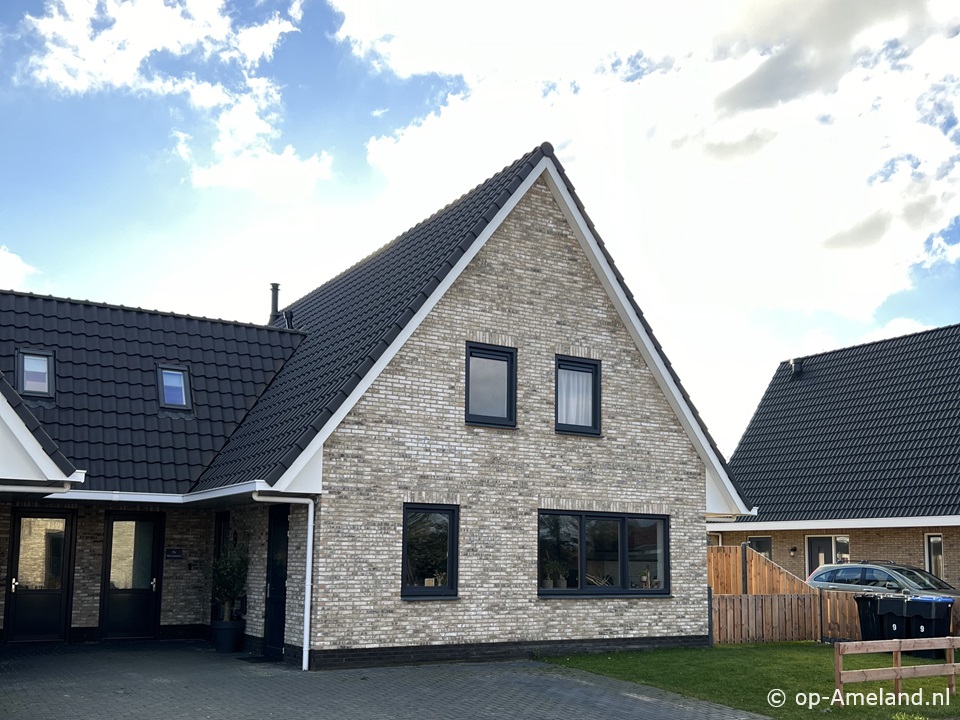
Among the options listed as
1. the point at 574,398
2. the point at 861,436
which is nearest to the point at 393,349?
the point at 574,398

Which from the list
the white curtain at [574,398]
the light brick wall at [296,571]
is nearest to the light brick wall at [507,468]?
the white curtain at [574,398]

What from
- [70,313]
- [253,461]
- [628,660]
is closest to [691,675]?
[628,660]

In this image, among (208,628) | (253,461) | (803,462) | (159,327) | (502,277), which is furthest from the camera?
(803,462)

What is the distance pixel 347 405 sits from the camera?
16.2 m

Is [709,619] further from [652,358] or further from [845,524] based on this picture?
[845,524]

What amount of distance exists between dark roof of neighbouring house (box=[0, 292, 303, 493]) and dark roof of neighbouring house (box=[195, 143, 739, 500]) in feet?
1.84

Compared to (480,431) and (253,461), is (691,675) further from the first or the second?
(253,461)

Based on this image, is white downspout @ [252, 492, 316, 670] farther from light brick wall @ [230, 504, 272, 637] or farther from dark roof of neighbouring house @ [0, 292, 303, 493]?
dark roof of neighbouring house @ [0, 292, 303, 493]

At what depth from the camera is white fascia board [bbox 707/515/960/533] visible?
24234mm

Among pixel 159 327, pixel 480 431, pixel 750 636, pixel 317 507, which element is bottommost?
pixel 750 636

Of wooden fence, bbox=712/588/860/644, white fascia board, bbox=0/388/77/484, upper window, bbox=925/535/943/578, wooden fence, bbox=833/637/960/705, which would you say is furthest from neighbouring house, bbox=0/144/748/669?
upper window, bbox=925/535/943/578

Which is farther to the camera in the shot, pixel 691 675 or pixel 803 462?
pixel 803 462

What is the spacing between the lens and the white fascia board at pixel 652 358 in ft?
63.0

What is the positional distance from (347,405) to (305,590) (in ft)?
9.19
